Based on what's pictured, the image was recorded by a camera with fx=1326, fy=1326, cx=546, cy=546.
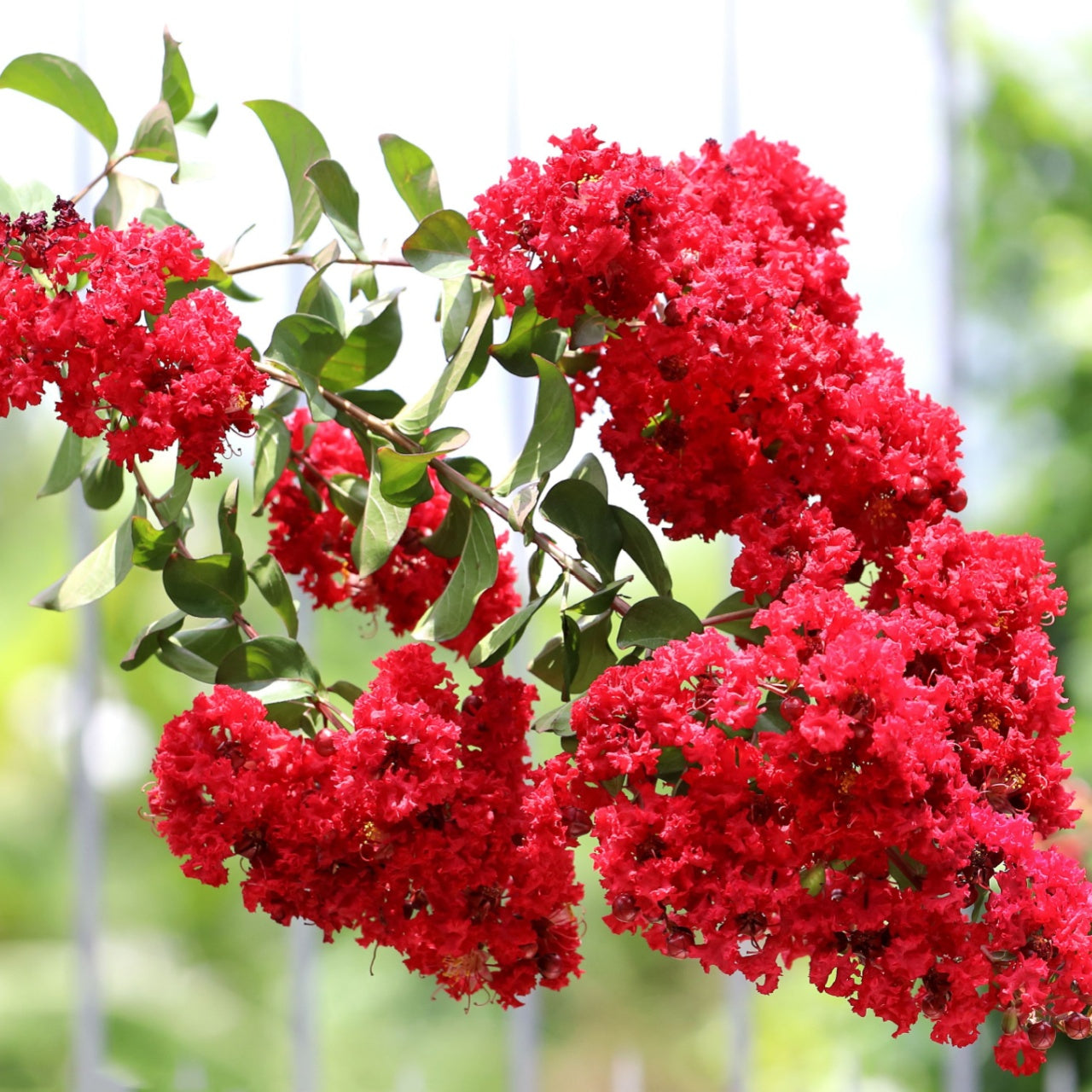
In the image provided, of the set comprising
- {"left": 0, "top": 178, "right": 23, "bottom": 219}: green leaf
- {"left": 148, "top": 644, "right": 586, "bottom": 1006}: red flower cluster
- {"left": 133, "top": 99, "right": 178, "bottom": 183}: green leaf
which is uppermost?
{"left": 133, "top": 99, "right": 178, "bottom": 183}: green leaf

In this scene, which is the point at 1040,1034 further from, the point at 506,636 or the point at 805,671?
the point at 506,636

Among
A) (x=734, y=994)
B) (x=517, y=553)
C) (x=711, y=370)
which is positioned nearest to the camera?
(x=711, y=370)

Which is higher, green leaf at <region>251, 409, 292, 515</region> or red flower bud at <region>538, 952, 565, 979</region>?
green leaf at <region>251, 409, 292, 515</region>

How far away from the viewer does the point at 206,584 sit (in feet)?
2.22

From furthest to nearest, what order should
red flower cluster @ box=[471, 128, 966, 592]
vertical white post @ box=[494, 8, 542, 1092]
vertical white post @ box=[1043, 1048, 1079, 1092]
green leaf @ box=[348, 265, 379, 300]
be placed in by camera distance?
vertical white post @ box=[1043, 1048, 1079, 1092], vertical white post @ box=[494, 8, 542, 1092], green leaf @ box=[348, 265, 379, 300], red flower cluster @ box=[471, 128, 966, 592]

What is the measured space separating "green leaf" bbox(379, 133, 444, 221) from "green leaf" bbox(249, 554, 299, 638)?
0.21 metres

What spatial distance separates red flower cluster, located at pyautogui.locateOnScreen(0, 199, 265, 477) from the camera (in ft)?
1.90

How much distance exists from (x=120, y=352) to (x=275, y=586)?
190 mm

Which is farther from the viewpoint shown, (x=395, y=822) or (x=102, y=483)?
(x=102, y=483)

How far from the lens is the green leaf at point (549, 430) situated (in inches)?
25.5

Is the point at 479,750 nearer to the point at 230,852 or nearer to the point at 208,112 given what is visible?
the point at 230,852

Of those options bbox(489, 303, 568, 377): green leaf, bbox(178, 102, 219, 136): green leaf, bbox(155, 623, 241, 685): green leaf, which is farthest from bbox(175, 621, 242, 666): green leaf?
bbox(178, 102, 219, 136): green leaf

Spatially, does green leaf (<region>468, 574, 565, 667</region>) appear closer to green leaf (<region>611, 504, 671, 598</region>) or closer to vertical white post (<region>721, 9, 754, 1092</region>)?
green leaf (<region>611, 504, 671, 598</region>)

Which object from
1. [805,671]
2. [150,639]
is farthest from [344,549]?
[805,671]
